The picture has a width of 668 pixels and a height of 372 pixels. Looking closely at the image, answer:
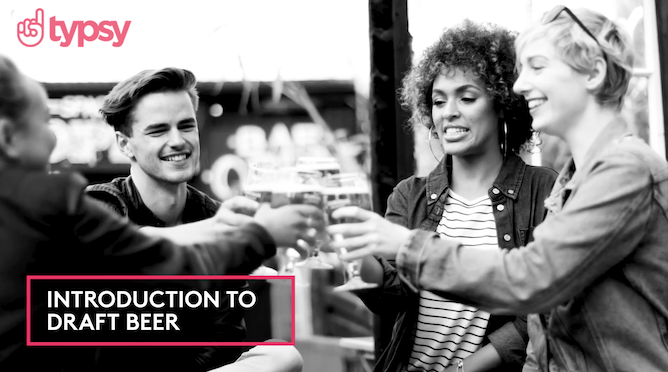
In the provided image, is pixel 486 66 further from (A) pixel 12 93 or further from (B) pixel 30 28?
(B) pixel 30 28

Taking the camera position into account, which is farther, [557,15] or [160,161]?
[160,161]

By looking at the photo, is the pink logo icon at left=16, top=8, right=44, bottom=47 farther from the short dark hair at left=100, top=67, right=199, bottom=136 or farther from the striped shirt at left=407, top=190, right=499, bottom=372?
the striped shirt at left=407, top=190, right=499, bottom=372

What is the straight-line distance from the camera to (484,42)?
1554 mm

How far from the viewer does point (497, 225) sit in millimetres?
1438

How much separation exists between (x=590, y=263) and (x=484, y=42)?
70 cm

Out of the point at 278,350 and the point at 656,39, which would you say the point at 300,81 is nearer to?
the point at 278,350

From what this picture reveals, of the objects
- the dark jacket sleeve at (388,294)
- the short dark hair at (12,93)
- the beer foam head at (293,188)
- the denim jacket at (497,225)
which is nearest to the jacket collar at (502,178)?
the denim jacket at (497,225)

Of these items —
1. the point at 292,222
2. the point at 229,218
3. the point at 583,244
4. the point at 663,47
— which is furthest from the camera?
the point at 663,47

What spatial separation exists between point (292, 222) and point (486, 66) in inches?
23.6

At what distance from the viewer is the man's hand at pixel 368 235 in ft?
3.70

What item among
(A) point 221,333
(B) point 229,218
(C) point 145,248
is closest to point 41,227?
(C) point 145,248

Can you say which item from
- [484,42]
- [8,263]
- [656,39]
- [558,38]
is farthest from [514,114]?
[8,263]

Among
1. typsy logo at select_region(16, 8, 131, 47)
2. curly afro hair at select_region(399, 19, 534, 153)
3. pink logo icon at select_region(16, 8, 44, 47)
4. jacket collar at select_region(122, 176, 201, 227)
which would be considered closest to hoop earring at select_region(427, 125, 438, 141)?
curly afro hair at select_region(399, 19, 534, 153)

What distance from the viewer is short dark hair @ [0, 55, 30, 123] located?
116 centimetres
